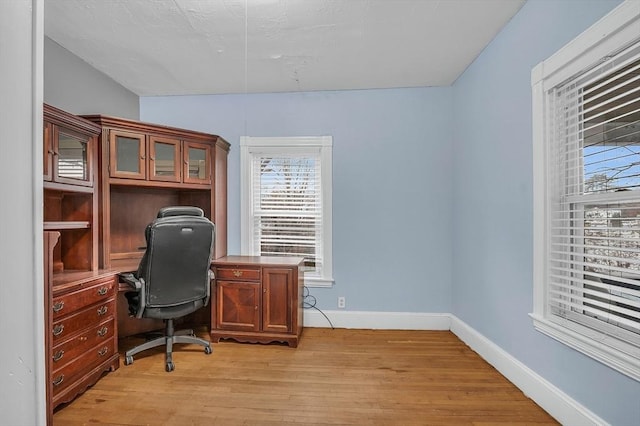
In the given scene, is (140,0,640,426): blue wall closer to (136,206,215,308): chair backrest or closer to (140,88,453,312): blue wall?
(140,88,453,312): blue wall

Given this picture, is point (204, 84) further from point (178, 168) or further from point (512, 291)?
point (512, 291)

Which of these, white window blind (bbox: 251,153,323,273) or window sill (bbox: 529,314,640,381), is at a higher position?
white window blind (bbox: 251,153,323,273)

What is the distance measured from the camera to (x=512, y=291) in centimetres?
237

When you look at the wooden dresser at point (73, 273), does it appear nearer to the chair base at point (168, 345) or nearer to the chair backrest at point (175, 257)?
the chair base at point (168, 345)

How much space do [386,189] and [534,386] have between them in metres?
2.07

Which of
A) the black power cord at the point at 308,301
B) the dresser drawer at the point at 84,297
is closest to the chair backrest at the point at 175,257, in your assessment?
the dresser drawer at the point at 84,297

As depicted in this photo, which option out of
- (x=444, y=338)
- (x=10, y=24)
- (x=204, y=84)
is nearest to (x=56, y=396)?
(x=10, y=24)

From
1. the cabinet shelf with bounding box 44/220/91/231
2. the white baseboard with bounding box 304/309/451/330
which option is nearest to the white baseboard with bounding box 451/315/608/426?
the white baseboard with bounding box 304/309/451/330

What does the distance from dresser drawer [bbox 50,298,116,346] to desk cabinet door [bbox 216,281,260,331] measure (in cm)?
88

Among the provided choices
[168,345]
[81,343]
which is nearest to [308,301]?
[168,345]

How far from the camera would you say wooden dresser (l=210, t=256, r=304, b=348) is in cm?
298

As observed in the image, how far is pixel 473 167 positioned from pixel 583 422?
1978 mm

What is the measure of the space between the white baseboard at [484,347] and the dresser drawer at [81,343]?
1.84 metres

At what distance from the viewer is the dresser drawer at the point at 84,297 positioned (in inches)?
78.7
